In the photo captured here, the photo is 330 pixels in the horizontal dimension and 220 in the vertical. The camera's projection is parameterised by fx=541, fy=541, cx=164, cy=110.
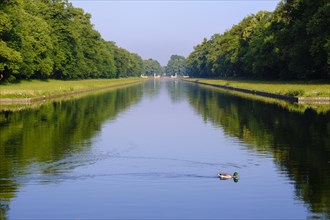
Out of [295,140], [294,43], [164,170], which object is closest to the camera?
[164,170]

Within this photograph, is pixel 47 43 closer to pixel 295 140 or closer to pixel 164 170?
pixel 295 140

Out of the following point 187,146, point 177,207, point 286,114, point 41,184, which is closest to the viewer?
point 177,207

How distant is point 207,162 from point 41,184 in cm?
616

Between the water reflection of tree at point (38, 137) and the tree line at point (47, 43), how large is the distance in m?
29.2

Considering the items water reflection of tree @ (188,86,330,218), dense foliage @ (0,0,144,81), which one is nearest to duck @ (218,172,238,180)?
water reflection of tree @ (188,86,330,218)

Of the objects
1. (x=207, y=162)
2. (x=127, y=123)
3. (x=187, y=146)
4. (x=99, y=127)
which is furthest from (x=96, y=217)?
(x=127, y=123)

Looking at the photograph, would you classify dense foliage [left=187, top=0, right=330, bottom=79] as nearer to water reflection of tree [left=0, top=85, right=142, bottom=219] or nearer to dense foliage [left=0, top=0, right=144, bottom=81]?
water reflection of tree [left=0, top=85, right=142, bottom=219]

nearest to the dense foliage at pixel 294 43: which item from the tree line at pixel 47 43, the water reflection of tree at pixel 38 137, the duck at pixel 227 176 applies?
the water reflection of tree at pixel 38 137

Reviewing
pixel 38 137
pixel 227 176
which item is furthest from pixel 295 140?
pixel 38 137

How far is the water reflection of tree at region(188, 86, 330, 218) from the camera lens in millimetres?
14575

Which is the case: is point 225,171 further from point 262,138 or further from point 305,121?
point 305,121

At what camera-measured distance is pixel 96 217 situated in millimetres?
11898

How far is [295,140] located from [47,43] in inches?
2725

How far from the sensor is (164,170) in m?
17.5
